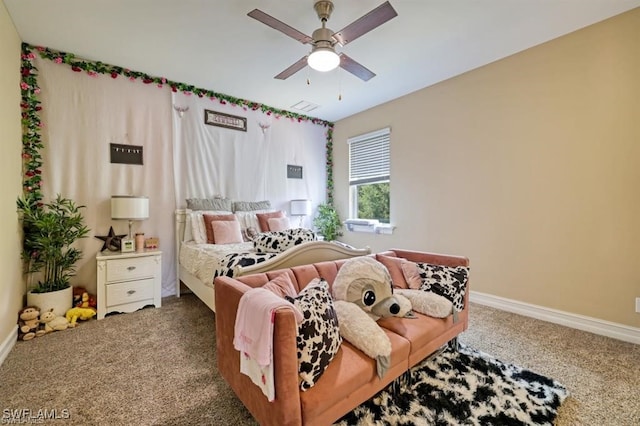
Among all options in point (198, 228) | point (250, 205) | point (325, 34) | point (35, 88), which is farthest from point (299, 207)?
point (35, 88)

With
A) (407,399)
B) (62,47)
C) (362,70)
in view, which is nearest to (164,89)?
(62,47)

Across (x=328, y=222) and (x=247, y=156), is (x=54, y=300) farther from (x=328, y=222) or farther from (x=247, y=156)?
(x=328, y=222)

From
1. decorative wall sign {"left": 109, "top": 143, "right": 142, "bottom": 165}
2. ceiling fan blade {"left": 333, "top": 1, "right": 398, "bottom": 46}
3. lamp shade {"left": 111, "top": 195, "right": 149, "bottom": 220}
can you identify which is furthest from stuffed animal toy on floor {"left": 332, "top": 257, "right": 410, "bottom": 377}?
decorative wall sign {"left": 109, "top": 143, "right": 142, "bottom": 165}

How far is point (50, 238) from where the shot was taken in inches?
106

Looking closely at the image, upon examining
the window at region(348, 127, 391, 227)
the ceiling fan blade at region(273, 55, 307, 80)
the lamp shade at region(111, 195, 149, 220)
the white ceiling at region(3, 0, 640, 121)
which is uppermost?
the white ceiling at region(3, 0, 640, 121)

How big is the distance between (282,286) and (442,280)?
132 centimetres

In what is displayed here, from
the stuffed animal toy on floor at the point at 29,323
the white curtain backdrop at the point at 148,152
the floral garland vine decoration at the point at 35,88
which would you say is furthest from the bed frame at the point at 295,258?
the floral garland vine decoration at the point at 35,88

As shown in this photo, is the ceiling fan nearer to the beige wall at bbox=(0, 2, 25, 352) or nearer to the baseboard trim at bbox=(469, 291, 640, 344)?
the beige wall at bbox=(0, 2, 25, 352)

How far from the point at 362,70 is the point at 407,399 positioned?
2.75 metres

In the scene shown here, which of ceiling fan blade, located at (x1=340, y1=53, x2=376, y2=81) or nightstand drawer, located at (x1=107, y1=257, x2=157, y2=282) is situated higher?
ceiling fan blade, located at (x1=340, y1=53, x2=376, y2=81)

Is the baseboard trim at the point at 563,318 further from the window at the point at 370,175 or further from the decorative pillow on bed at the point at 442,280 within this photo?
the window at the point at 370,175

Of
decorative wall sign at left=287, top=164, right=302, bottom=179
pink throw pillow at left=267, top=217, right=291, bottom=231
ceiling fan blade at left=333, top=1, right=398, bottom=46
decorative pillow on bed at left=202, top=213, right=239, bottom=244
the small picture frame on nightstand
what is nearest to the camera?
ceiling fan blade at left=333, top=1, right=398, bottom=46

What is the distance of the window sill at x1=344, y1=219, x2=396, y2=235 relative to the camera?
4430 millimetres

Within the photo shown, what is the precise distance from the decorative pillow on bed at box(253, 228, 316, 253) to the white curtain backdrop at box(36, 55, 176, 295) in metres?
1.84
